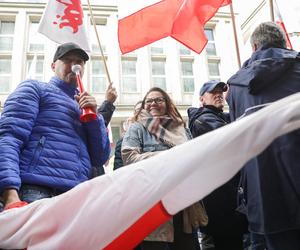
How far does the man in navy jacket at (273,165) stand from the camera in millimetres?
1656

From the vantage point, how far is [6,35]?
1600cm

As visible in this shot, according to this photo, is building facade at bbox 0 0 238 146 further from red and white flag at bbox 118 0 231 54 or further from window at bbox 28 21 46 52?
red and white flag at bbox 118 0 231 54

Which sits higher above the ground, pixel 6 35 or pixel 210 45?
pixel 6 35

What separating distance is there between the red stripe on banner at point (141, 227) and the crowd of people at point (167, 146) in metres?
0.45

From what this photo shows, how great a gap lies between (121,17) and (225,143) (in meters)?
3.13

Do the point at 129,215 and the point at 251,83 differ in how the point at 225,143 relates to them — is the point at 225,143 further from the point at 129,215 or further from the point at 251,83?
the point at 251,83

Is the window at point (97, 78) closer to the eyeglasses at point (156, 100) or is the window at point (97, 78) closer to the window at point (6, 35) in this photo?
the window at point (6, 35)

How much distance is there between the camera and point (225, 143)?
1020 millimetres

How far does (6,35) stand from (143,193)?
16474mm

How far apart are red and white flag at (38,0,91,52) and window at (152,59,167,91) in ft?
39.5

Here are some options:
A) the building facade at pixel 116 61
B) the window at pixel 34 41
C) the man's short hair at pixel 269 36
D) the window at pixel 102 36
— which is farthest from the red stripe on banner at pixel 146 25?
the window at pixel 34 41

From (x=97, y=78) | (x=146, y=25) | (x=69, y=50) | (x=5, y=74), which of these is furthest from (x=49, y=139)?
(x=5, y=74)

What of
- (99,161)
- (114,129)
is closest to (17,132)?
(99,161)

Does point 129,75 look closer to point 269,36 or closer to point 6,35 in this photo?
point 6,35
